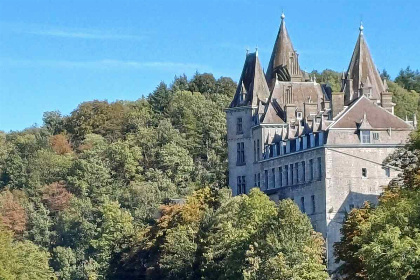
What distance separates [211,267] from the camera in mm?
93750

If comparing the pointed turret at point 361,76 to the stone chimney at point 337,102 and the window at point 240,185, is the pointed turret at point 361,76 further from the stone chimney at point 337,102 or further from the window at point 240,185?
the window at point 240,185

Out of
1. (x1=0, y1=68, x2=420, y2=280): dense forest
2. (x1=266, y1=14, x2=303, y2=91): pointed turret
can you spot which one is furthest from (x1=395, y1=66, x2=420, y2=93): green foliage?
(x1=266, y1=14, x2=303, y2=91): pointed turret

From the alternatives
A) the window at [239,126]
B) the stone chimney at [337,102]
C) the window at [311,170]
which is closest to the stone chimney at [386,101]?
the stone chimney at [337,102]

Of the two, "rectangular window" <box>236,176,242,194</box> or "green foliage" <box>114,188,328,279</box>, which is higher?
"rectangular window" <box>236,176,242,194</box>

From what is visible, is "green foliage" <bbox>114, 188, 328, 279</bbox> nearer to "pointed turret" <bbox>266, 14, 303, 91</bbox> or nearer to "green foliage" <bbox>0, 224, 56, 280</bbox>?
"green foliage" <bbox>0, 224, 56, 280</bbox>

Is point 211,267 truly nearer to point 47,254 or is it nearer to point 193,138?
point 47,254

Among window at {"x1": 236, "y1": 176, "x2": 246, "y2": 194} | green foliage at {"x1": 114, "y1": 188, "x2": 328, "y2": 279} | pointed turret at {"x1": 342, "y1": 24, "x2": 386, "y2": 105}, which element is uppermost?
pointed turret at {"x1": 342, "y1": 24, "x2": 386, "y2": 105}

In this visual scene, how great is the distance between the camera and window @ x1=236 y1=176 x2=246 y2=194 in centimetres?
11756

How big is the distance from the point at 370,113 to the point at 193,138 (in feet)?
152

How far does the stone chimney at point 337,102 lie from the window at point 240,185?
13.3 metres

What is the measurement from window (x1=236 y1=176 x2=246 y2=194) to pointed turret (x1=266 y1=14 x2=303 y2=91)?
283 inches

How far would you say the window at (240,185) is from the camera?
117562 mm

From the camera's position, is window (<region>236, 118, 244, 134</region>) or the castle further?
window (<region>236, 118, 244, 134</region>)

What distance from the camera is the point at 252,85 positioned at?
388ft
